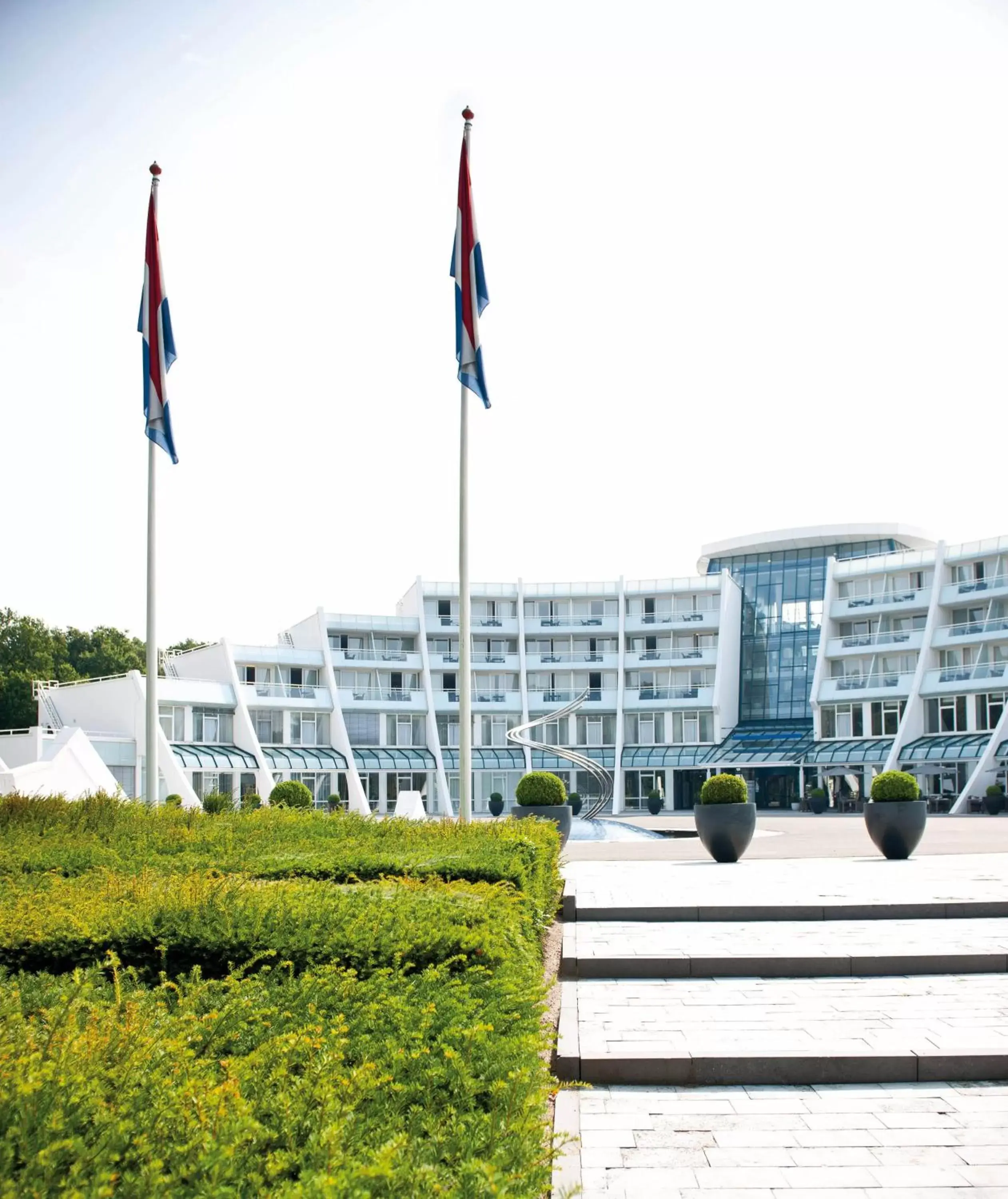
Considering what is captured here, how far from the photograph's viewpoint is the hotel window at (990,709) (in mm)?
59844

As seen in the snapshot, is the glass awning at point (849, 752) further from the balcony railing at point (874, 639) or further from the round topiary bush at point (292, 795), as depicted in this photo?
the round topiary bush at point (292, 795)

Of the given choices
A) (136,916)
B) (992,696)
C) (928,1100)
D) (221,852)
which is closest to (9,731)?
(221,852)

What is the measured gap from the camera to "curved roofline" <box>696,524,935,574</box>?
72438mm

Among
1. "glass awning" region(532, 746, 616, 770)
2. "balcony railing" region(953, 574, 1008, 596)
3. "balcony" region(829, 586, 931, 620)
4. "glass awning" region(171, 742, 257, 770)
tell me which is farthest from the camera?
"glass awning" region(532, 746, 616, 770)

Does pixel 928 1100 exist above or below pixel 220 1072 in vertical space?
below

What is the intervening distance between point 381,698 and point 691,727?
63.9 ft

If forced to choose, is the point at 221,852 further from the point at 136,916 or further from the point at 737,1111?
the point at 737,1111

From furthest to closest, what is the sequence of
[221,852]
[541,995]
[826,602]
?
[826,602] < [221,852] < [541,995]

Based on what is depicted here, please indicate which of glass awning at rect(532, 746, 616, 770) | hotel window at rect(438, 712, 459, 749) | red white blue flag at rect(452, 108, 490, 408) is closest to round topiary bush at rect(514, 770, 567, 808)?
red white blue flag at rect(452, 108, 490, 408)

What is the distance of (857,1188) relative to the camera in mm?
5832

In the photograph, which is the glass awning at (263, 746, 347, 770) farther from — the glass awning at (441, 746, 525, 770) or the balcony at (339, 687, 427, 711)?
the glass awning at (441, 746, 525, 770)

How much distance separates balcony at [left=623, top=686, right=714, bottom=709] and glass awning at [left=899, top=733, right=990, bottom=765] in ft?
44.8

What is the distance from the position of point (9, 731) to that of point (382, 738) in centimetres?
2884

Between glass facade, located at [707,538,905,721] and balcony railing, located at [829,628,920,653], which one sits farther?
glass facade, located at [707,538,905,721]
